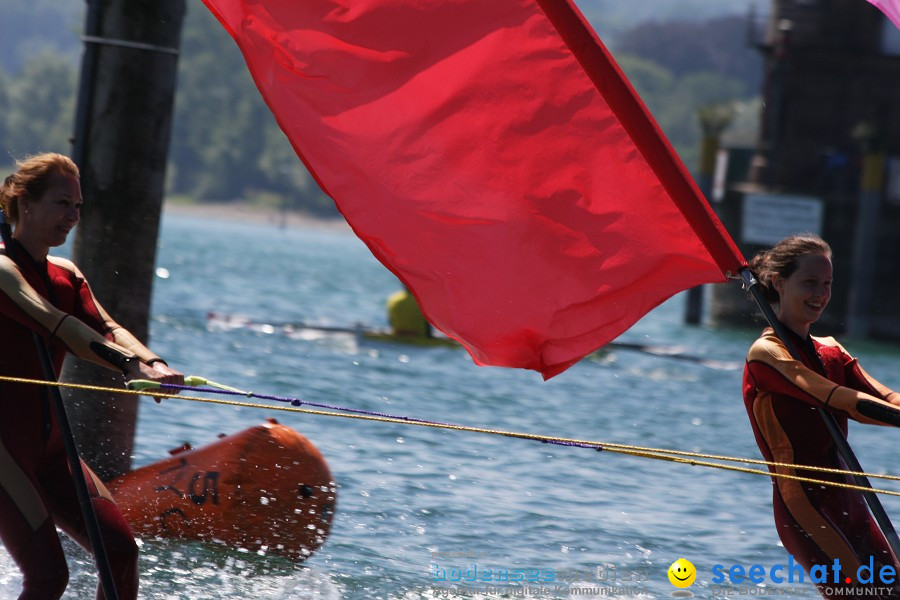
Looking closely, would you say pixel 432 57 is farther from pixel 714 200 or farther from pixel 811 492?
pixel 714 200

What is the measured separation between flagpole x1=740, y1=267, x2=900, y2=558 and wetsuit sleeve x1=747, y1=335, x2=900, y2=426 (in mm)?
50

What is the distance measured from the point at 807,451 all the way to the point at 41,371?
2692mm

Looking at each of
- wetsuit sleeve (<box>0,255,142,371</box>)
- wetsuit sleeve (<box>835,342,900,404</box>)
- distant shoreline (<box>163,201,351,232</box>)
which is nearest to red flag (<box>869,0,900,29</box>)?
wetsuit sleeve (<box>835,342,900,404</box>)

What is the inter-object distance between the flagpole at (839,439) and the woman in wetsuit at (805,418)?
0.04m

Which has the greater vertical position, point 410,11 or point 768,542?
point 410,11

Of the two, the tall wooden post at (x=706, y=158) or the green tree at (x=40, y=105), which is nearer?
the tall wooden post at (x=706, y=158)

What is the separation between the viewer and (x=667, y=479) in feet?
32.4

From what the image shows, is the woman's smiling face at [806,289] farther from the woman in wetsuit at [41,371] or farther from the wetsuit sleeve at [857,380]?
the woman in wetsuit at [41,371]

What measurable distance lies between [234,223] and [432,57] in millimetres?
134509

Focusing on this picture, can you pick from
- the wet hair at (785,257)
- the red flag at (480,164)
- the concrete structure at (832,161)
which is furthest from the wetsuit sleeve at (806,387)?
the concrete structure at (832,161)

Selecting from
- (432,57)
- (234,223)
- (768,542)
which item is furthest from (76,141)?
(234,223)

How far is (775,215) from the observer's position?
4162 cm

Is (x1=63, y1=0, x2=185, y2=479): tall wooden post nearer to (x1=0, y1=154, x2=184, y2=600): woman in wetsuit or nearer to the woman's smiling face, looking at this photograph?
(x1=0, y1=154, x2=184, y2=600): woman in wetsuit

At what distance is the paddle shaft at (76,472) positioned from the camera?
4.22m
